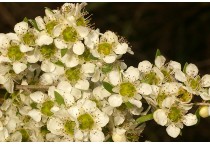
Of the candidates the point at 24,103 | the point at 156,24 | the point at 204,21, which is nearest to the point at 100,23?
the point at 156,24

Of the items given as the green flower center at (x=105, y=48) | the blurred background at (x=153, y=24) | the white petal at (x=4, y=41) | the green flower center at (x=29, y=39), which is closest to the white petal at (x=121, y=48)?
the green flower center at (x=105, y=48)

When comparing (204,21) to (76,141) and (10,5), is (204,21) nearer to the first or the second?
(10,5)

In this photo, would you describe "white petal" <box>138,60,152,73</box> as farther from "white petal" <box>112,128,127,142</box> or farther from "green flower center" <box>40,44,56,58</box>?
"green flower center" <box>40,44,56,58</box>

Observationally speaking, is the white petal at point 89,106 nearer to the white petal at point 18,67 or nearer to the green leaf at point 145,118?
the green leaf at point 145,118

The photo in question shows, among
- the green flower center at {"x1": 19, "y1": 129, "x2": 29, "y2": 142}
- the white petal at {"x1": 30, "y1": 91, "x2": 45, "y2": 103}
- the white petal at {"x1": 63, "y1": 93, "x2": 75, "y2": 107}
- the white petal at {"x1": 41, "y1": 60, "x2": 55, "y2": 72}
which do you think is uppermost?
the white petal at {"x1": 41, "y1": 60, "x2": 55, "y2": 72}

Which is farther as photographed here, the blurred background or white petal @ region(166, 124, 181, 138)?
the blurred background

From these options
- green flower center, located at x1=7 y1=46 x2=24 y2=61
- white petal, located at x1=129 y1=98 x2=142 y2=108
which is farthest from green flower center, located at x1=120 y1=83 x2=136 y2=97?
green flower center, located at x1=7 y1=46 x2=24 y2=61
